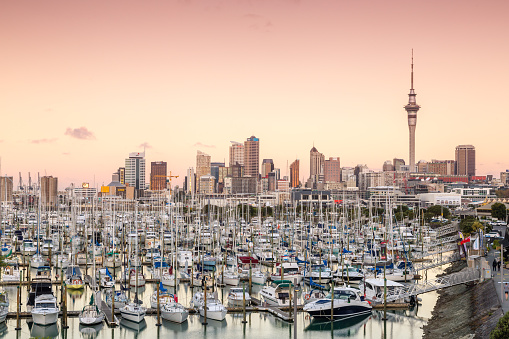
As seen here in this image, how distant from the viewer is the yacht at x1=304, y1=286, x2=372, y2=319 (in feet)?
119

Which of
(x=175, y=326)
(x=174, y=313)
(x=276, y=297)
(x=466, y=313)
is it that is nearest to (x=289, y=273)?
(x=276, y=297)

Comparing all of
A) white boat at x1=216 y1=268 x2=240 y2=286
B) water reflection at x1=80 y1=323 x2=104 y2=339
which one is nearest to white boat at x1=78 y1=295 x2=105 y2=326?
water reflection at x1=80 y1=323 x2=104 y2=339

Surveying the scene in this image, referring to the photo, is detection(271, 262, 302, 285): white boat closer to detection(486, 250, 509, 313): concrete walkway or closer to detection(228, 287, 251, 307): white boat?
detection(228, 287, 251, 307): white boat

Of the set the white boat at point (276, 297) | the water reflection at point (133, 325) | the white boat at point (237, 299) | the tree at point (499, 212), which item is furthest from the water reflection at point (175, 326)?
the tree at point (499, 212)

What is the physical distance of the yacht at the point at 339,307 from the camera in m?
36.3

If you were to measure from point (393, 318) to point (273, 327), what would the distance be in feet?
25.1

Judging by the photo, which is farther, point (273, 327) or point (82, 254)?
point (82, 254)

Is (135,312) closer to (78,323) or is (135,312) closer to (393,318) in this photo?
(78,323)

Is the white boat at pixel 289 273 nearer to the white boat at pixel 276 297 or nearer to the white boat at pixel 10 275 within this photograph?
the white boat at pixel 276 297

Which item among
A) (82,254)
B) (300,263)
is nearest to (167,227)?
(82,254)

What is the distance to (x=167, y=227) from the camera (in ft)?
294

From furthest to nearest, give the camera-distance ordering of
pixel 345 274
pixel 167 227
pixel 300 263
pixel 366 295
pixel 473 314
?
1. pixel 167 227
2. pixel 300 263
3. pixel 345 274
4. pixel 366 295
5. pixel 473 314

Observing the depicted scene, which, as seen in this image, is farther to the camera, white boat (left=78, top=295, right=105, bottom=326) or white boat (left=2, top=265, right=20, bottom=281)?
white boat (left=2, top=265, right=20, bottom=281)

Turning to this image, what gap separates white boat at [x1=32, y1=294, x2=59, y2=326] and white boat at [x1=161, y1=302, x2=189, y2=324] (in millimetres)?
6206
